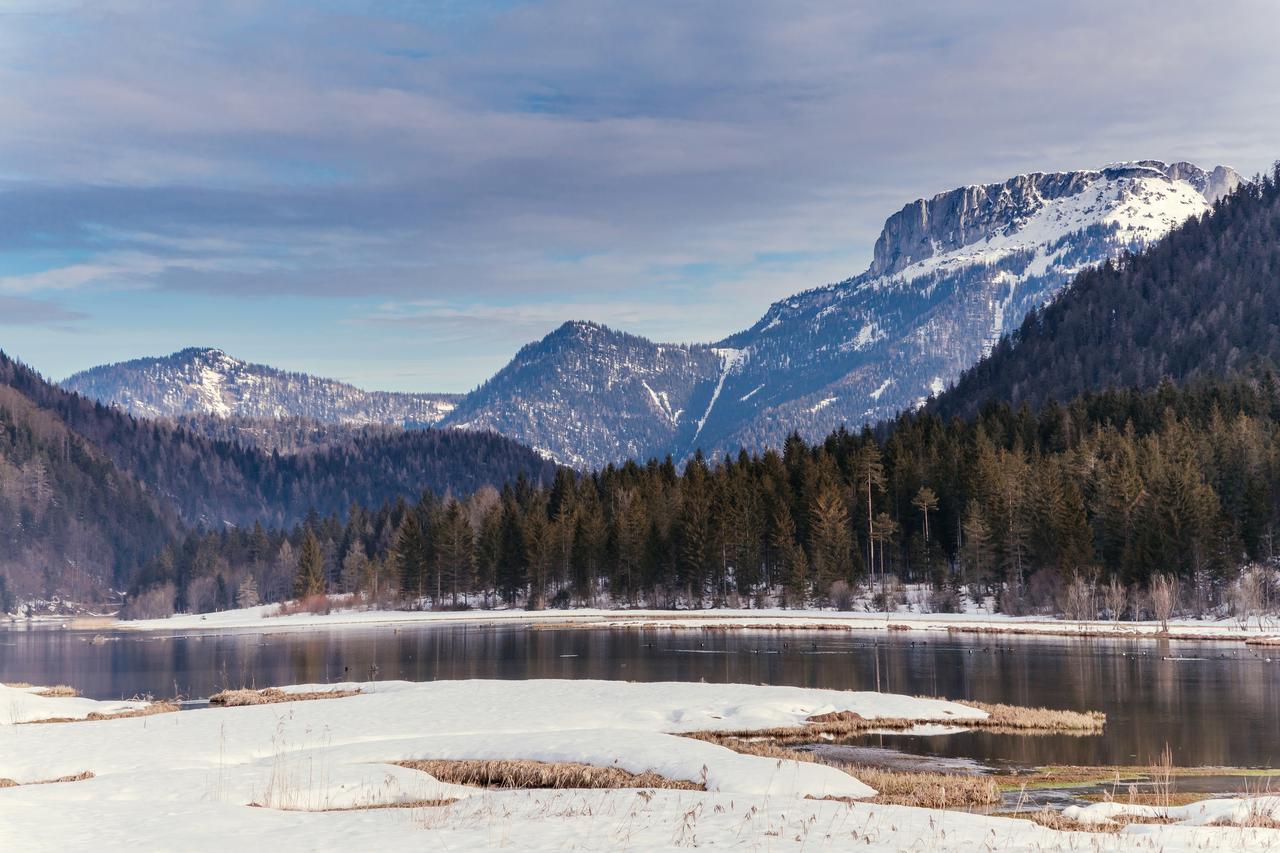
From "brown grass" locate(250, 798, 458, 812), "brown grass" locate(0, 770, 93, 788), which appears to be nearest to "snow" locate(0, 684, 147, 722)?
"brown grass" locate(0, 770, 93, 788)

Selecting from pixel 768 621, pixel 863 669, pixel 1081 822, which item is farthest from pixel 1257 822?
pixel 768 621

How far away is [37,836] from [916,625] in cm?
9420

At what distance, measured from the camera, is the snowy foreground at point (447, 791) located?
21.0m

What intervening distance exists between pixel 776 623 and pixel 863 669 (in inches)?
1855

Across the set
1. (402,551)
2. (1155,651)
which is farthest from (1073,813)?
(402,551)

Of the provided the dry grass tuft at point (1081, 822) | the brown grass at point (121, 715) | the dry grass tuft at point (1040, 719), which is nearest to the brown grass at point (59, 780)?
the brown grass at point (121, 715)

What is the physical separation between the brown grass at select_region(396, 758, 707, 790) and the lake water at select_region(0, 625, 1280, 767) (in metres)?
12.1

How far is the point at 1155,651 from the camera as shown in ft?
253

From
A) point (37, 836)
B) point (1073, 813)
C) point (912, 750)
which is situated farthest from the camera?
point (912, 750)

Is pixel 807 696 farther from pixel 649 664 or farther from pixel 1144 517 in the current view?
pixel 1144 517

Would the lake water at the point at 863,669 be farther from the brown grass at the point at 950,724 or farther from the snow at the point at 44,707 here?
the snow at the point at 44,707

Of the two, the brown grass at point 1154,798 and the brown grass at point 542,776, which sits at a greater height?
the brown grass at point 542,776

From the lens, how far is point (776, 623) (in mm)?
113500

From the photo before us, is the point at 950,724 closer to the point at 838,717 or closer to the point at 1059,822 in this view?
the point at 838,717
